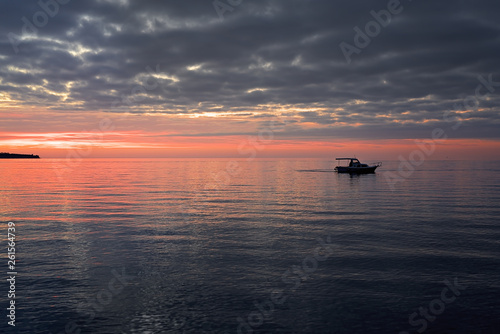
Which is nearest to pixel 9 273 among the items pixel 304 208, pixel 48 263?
pixel 48 263

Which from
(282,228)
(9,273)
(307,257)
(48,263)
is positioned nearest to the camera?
(9,273)

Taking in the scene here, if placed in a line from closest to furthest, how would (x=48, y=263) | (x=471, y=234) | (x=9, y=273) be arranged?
(x=9, y=273), (x=48, y=263), (x=471, y=234)

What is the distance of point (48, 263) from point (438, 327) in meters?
20.1

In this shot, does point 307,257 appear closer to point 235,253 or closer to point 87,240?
point 235,253

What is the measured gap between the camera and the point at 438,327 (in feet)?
43.8

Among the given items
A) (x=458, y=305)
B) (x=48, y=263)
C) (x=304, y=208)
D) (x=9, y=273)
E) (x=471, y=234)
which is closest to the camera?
(x=458, y=305)

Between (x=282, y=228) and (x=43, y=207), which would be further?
(x=43, y=207)

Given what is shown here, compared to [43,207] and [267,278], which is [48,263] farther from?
[43,207]

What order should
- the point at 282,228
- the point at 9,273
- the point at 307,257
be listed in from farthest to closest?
the point at 282,228
the point at 307,257
the point at 9,273

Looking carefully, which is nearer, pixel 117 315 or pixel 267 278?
pixel 117 315

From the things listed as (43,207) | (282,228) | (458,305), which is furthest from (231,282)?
(43,207)

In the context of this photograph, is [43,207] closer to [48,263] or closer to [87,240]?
[87,240]

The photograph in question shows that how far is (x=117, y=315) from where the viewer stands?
14.1m

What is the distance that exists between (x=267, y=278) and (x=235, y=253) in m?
4.92
